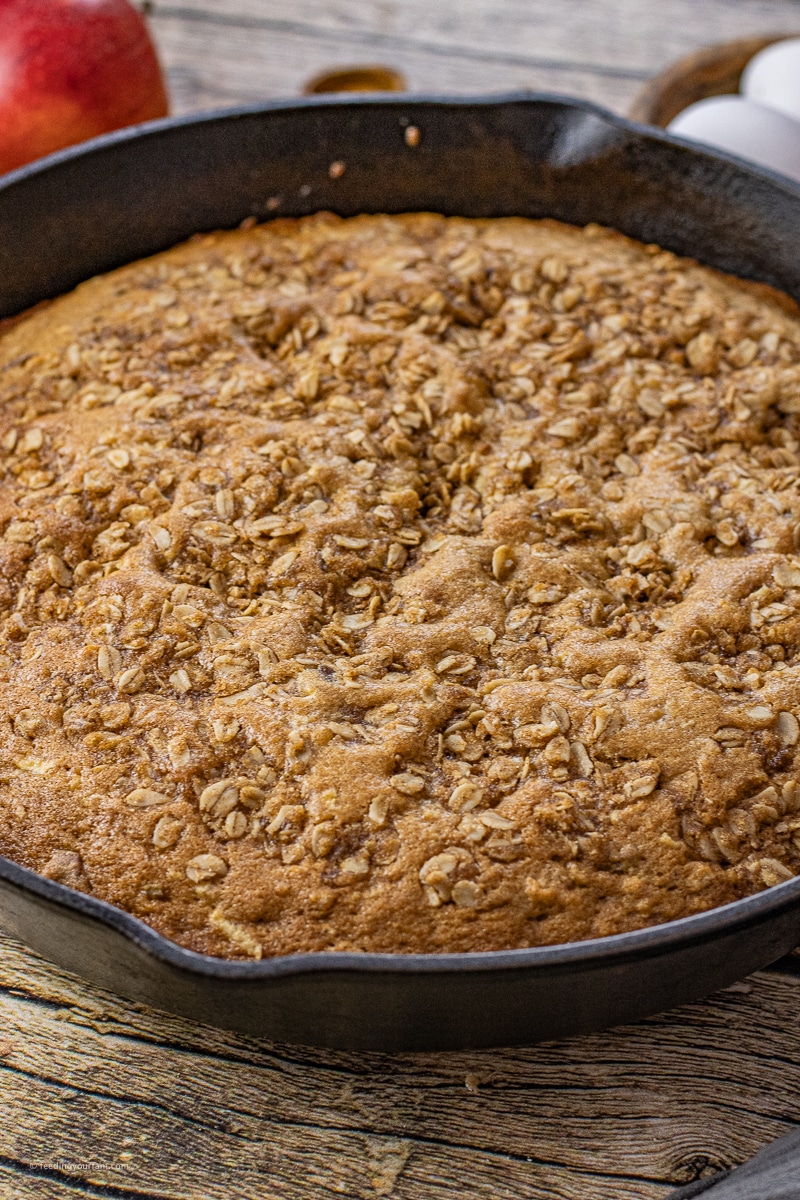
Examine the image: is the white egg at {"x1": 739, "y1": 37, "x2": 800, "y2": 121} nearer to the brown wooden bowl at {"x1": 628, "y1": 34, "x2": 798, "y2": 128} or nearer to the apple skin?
the brown wooden bowl at {"x1": 628, "y1": 34, "x2": 798, "y2": 128}

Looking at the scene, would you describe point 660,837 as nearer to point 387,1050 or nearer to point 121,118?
point 387,1050

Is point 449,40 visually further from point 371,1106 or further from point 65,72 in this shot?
point 371,1106

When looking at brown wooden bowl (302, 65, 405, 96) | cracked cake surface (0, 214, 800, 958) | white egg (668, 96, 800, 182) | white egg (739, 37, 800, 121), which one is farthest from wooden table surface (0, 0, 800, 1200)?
brown wooden bowl (302, 65, 405, 96)

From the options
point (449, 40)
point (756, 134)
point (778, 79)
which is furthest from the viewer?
point (449, 40)

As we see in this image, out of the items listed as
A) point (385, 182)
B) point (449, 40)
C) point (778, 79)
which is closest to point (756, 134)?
point (778, 79)

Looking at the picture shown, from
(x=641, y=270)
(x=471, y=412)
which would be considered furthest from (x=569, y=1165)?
(x=641, y=270)

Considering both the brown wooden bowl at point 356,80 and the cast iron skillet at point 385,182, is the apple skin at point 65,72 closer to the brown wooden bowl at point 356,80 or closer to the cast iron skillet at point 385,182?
the cast iron skillet at point 385,182

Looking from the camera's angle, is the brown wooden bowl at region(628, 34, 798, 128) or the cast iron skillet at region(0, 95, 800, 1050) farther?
the brown wooden bowl at region(628, 34, 798, 128)
